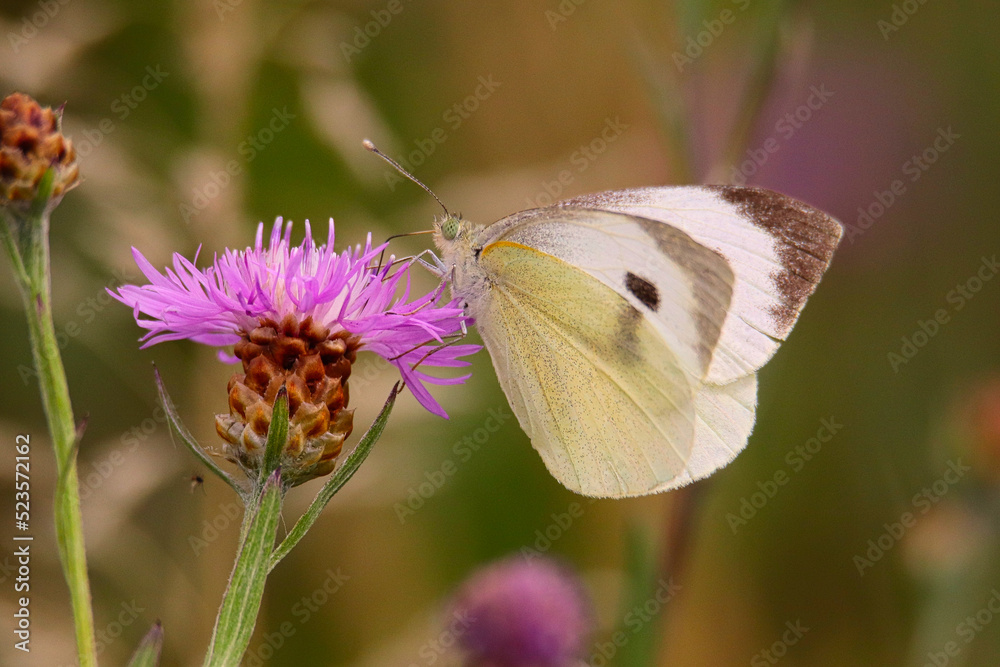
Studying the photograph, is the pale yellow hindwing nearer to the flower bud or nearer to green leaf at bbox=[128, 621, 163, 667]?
the flower bud

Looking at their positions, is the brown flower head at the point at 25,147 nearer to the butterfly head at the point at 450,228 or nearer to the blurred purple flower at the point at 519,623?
the butterfly head at the point at 450,228

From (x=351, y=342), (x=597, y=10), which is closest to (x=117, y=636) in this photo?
(x=351, y=342)

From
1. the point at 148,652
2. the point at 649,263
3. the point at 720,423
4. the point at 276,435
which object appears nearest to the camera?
the point at 148,652

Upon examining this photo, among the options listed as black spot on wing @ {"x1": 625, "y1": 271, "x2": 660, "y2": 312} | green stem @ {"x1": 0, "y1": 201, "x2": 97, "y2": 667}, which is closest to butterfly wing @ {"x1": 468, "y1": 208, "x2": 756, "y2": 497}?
black spot on wing @ {"x1": 625, "y1": 271, "x2": 660, "y2": 312}

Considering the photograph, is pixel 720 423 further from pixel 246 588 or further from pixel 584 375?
pixel 246 588

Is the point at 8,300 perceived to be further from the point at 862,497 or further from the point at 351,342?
the point at 862,497

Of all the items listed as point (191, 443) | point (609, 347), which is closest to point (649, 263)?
point (609, 347)

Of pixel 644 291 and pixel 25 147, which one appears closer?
pixel 25 147
